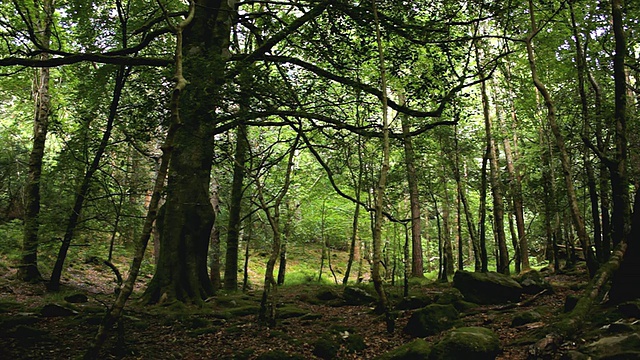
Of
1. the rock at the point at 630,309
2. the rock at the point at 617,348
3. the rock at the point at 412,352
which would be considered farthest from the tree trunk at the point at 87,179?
the rock at the point at 630,309

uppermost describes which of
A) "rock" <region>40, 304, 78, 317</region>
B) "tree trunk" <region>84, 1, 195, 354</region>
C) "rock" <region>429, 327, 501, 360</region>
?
"tree trunk" <region>84, 1, 195, 354</region>

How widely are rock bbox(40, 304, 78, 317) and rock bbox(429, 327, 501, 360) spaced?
6863mm

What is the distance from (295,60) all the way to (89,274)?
547 inches

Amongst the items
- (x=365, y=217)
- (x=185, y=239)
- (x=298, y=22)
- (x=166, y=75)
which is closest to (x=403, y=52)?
(x=298, y=22)

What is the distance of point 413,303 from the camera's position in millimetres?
9211

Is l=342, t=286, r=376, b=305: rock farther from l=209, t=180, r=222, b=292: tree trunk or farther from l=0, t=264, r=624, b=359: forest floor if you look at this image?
l=209, t=180, r=222, b=292: tree trunk

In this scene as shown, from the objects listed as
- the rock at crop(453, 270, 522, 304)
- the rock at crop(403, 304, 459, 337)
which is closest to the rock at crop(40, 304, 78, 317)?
the rock at crop(403, 304, 459, 337)

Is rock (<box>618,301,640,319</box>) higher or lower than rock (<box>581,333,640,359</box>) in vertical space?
higher

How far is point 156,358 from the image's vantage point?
229 inches

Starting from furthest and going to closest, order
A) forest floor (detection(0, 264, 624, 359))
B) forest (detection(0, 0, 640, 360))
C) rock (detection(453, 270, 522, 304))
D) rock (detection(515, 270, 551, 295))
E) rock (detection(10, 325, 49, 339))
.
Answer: rock (detection(515, 270, 551, 295)), rock (detection(453, 270, 522, 304)), rock (detection(10, 325, 49, 339)), forest floor (detection(0, 264, 624, 359)), forest (detection(0, 0, 640, 360))

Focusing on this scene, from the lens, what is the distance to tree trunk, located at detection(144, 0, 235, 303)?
883 centimetres

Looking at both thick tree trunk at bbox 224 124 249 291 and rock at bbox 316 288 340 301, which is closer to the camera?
rock at bbox 316 288 340 301

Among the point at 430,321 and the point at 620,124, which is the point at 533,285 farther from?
the point at 620,124

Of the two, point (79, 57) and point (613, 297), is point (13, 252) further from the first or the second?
point (613, 297)
